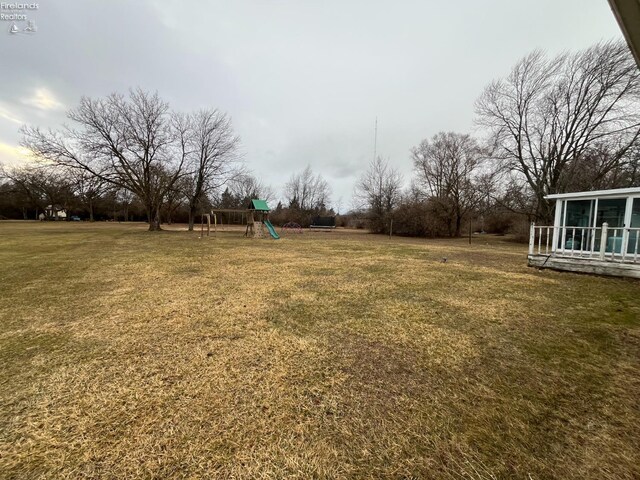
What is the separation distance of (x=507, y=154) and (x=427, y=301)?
1959 cm

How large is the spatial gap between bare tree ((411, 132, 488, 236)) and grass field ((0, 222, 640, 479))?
22153mm

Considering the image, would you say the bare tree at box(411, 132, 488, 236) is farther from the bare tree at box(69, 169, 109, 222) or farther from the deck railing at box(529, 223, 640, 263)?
the bare tree at box(69, 169, 109, 222)

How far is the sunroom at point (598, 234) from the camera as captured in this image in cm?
625

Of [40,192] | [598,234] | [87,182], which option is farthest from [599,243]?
[40,192]

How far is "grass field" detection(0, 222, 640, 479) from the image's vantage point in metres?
1.43

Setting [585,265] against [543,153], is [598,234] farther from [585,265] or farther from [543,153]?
[543,153]

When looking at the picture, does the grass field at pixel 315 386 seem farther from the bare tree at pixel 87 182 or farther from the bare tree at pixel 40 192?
the bare tree at pixel 40 192

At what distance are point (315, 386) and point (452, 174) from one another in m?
28.1

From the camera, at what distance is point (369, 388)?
2.09 m

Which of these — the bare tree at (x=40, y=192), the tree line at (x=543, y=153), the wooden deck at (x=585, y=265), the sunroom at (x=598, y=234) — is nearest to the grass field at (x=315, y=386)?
the wooden deck at (x=585, y=265)

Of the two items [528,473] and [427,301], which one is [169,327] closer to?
[528,473]

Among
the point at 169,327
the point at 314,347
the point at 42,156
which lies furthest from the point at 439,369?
the point at 42,156

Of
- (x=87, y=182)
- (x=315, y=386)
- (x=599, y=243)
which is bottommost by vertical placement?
(x=315, y=386)

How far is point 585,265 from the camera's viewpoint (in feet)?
21.9
